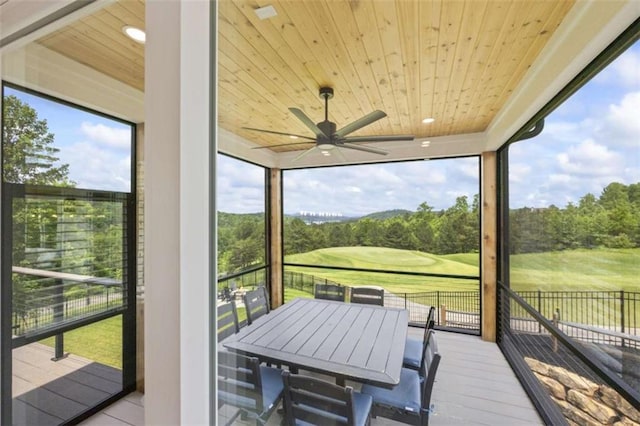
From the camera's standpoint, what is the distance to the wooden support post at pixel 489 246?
3.44m

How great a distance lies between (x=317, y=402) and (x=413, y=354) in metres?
1.41

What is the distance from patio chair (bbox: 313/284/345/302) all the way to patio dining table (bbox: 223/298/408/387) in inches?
9.9

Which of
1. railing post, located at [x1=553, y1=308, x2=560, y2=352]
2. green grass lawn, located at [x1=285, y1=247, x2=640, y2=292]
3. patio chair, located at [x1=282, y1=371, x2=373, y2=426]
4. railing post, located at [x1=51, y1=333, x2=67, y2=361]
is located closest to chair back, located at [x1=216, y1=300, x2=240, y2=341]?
patio chair, located at [x1=282, y1=371, x2=373, y2=426]

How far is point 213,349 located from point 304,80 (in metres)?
2.15

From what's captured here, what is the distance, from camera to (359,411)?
1.69m

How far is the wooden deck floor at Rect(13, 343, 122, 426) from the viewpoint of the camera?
0.97 m

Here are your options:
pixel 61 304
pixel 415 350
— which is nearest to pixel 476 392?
pixel 415 350

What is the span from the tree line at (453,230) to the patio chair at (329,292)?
537mm

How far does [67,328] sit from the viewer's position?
1152 mm

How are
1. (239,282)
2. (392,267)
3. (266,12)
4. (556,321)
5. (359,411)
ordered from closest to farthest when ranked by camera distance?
(239,282)
(266,12)
(359,411)
(556,321)
(392,267)

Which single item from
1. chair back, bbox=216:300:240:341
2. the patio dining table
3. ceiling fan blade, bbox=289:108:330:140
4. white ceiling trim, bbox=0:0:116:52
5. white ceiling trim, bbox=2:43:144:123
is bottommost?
the patio dining table

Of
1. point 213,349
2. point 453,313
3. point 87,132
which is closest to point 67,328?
point 87,132

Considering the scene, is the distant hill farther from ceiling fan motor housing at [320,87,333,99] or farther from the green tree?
the green tree

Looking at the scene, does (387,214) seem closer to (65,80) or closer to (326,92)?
(326,92)
